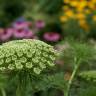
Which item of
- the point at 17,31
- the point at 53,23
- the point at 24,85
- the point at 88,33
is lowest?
the point at 24,85

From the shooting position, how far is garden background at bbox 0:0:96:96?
2.81 metres

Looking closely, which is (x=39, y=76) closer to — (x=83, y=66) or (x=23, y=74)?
(x=23, y=74)

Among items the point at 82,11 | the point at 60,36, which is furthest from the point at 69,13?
the point at 60,36

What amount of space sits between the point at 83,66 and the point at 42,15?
364cm

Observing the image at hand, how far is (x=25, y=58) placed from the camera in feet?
7.61

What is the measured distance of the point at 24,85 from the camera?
2.47m

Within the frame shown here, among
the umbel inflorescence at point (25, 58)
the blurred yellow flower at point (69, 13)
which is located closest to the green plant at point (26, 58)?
the umbel inflorescence at point (25, 58)

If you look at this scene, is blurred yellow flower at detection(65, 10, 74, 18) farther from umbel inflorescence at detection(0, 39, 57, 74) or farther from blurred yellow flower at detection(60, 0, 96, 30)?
umbel inflorescence at detection(0, 39, 57, 74)

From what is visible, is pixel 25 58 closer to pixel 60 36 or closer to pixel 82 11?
pixel 82 11

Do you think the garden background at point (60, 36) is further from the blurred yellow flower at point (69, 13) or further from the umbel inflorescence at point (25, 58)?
the umbel inflorescence at point (25, 58)

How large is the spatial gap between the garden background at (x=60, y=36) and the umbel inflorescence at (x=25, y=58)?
194mm

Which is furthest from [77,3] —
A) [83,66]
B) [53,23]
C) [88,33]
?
[83,66]

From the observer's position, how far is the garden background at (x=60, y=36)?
111 inches

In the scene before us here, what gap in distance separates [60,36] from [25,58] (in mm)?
5532
